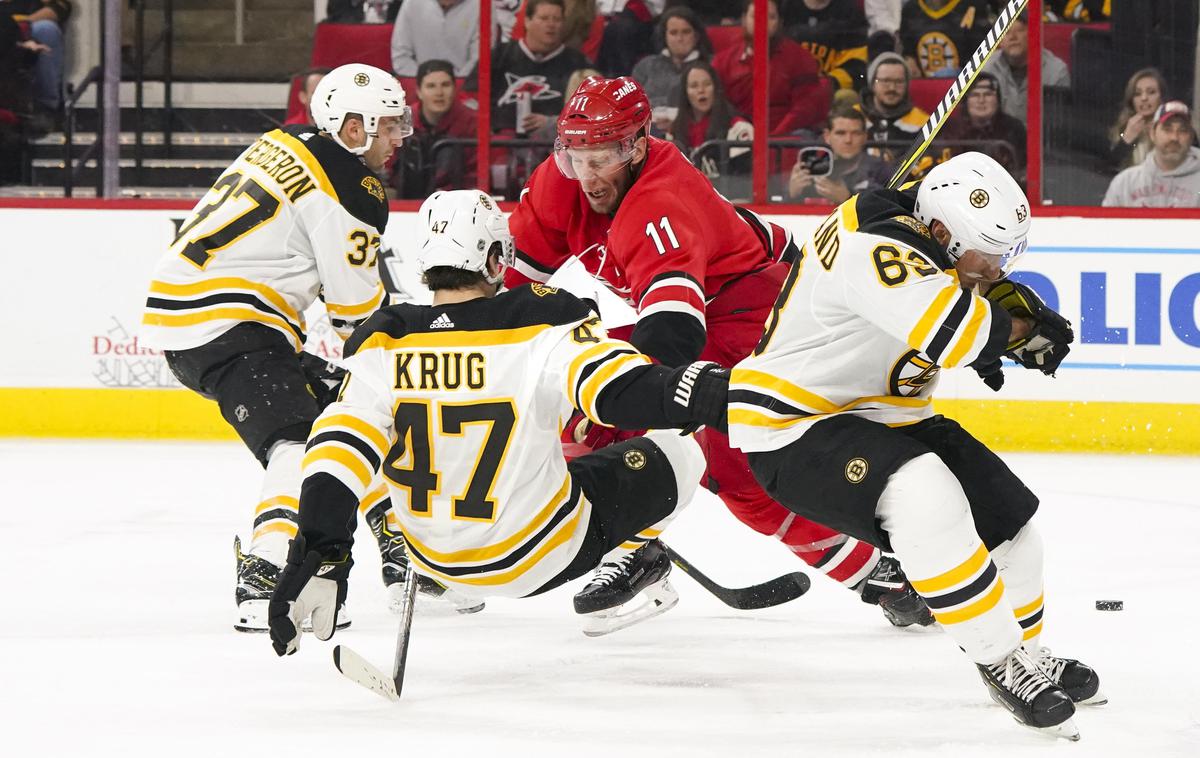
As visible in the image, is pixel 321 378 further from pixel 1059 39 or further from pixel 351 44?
pixel 1059 39

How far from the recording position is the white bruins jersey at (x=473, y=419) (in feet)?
8.27

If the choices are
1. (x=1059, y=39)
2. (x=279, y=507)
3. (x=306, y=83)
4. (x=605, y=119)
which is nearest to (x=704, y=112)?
(x=1059, y=39)

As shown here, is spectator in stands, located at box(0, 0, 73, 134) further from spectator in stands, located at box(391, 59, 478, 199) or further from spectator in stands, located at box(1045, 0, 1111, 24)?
spectator in stands, located at box(1045, 0, 1111, 24)

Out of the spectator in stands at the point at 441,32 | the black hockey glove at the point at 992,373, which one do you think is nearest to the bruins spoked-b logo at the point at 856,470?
the black hockey glove at the point at 992,373

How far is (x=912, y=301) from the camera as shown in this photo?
2.37 meters

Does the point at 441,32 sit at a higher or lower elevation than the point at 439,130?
higher

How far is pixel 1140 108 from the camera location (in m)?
5.92

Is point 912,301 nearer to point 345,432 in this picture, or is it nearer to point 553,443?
point 553,443

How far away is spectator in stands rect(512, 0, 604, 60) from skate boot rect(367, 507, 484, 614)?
10.2ft

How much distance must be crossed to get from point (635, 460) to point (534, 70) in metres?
3.77

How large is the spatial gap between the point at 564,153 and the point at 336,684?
3.92ft

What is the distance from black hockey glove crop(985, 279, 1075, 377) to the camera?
101 inches

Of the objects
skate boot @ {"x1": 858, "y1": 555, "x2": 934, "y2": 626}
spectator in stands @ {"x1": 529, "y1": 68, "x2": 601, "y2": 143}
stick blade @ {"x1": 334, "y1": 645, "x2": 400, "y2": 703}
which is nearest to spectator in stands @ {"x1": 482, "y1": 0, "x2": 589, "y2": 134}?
spectator in stands @ {"x1": 529, "y1": 68, "x2": 601, "y2": 143}

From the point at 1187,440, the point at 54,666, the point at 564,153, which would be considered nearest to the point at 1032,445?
the point at 1187,440
